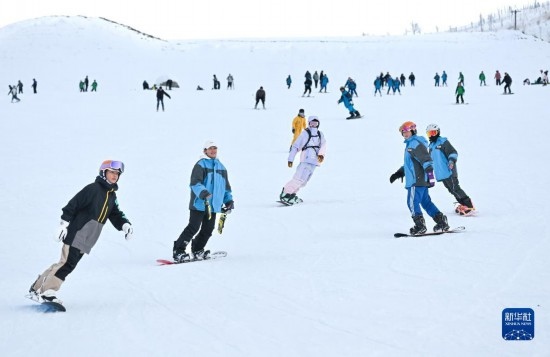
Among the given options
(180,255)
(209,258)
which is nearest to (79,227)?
→ (180,255)

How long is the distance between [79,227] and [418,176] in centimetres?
423

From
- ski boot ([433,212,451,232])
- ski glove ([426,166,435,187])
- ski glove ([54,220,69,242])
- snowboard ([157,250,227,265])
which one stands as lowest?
snowboard ([157,250,227,265])

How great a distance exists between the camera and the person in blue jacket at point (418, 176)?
312 inches

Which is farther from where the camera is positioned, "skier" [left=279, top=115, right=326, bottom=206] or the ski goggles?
"skier" [left=279, top=115, right=326, bottom=206]

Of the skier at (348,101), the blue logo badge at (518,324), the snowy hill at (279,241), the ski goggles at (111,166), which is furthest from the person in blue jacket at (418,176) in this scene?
the skier at (348,101)

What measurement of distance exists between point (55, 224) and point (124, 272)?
3.80 meters

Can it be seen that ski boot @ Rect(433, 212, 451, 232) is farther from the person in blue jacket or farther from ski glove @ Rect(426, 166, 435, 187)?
ski glove @ Rect(426, 166, 435, 187)

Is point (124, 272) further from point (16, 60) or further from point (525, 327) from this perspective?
point (16, 60)

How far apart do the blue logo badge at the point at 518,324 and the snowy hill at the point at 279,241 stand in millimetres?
69

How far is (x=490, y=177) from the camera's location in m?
13.4

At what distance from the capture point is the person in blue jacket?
7.93m

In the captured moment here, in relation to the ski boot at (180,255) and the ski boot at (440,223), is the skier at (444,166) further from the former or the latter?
the ski boot at (180,255)

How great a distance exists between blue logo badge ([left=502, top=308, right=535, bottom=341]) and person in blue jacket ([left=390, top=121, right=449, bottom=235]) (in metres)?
3.23

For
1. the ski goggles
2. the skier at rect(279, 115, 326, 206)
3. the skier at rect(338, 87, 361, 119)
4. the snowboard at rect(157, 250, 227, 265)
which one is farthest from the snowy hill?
the ski goggles
